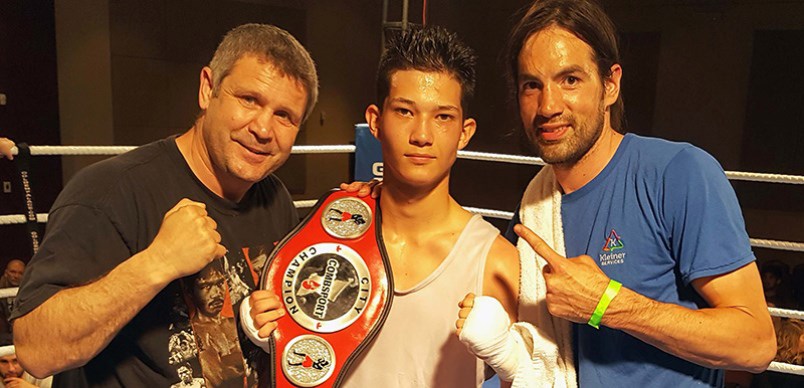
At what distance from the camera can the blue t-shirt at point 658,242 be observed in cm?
104

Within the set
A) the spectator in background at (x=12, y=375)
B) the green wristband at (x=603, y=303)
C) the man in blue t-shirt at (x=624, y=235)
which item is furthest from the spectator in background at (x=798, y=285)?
the spectator in background at (x=12, y=375)

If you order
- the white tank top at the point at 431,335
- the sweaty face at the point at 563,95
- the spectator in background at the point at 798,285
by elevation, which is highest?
the sweaty face at the point at 563,95

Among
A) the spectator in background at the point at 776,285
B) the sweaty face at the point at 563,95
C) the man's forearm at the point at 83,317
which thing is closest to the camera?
the man's forearm at the point at 83,317

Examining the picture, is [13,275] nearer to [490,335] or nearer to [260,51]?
[260,51]

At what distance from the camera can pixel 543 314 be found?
115 cm

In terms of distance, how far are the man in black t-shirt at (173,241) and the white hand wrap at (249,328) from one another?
5 centimetres

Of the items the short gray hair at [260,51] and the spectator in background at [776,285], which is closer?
the short gray hair at [260,51]

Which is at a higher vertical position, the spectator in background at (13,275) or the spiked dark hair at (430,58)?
the spiked dark hair at (430,58)

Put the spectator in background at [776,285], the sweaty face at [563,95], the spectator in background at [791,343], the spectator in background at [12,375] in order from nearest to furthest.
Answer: the sweaty face at [563,95]
the spectator in background at [12,375]
the spectator in background at [791,343]
the spectator in background at [776,285]

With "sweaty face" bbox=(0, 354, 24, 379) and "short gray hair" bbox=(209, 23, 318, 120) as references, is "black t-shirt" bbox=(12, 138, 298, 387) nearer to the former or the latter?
"short gray hair" bbox=(209, 23, 318, 120)

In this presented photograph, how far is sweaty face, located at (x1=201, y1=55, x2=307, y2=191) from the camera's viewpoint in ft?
3.78

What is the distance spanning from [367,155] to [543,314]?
→ 4.28ft

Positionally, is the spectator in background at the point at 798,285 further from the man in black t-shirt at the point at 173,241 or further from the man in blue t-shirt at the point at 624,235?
the man in black t-shirt at the point at 173,241

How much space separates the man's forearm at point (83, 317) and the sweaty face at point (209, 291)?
0.57ft
